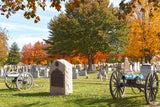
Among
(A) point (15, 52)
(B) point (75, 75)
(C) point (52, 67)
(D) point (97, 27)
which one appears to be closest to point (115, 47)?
(D) point (97, 27)

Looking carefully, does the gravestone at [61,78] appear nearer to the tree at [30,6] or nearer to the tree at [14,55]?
the tree at [30,6]

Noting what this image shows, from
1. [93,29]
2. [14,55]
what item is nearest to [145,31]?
[93,29]

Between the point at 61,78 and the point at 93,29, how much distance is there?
A: 21.1 meters

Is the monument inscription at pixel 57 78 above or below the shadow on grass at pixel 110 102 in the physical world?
above

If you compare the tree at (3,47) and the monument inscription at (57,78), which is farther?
the tree at (3,47)

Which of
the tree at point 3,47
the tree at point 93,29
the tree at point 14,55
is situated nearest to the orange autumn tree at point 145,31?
the tree at point 93,29

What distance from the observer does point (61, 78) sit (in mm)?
9094

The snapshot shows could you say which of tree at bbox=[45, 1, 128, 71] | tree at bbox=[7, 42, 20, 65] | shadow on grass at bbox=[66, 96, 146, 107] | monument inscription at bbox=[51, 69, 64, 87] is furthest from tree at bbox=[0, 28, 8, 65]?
tree at bbox=[7, 42, 20, 65]

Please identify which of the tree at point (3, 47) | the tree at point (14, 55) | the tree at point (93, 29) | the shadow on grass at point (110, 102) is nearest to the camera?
the shadow on grass at point (110, 102)

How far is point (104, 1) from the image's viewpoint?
3281 cm

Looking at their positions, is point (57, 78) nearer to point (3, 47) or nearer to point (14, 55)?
point (3, 47)

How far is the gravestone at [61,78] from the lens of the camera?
905 cm

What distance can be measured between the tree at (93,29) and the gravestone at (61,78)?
65.8 ft

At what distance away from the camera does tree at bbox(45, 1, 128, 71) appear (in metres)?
29.7
